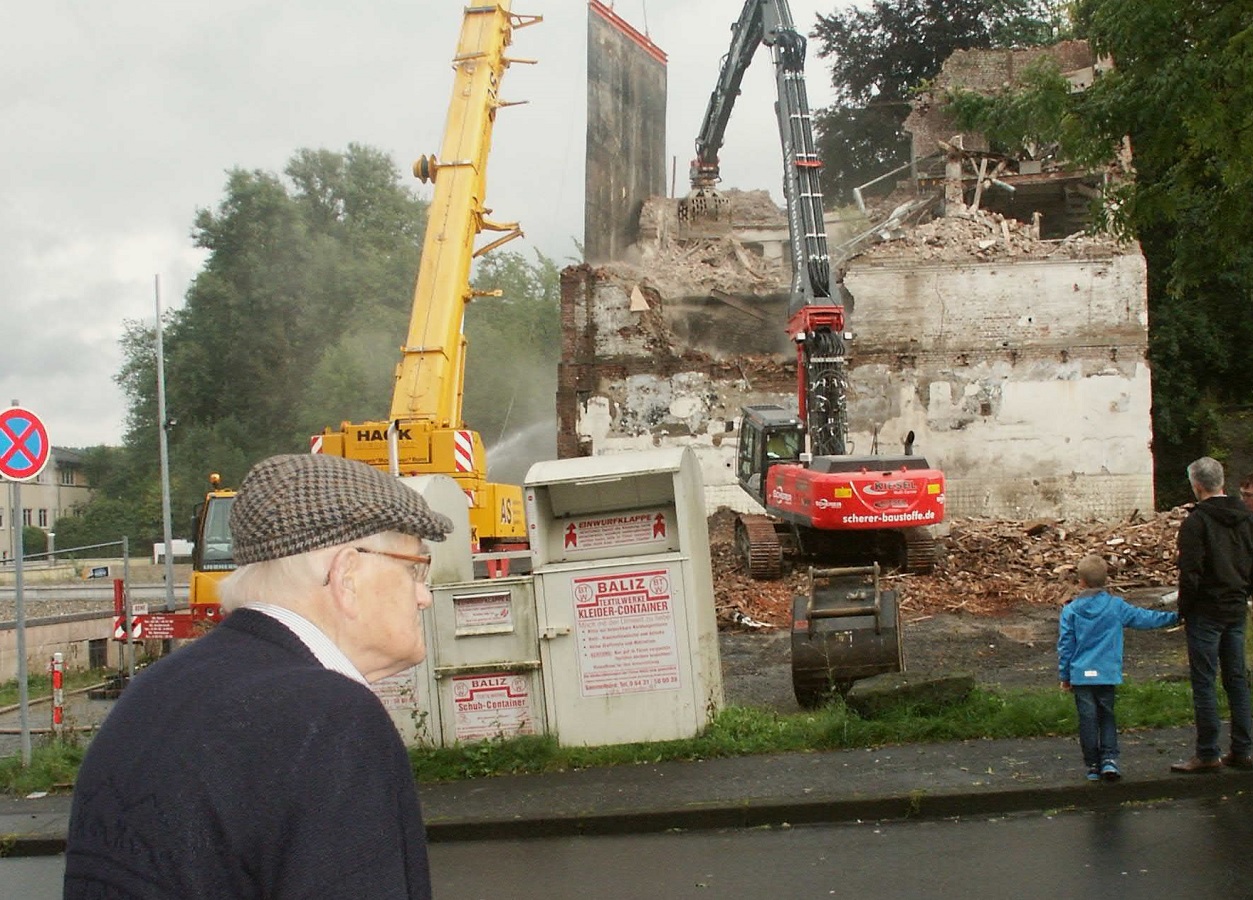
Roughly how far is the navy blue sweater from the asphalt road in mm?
4879

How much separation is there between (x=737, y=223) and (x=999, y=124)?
801 inches

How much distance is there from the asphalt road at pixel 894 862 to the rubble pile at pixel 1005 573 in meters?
10.3

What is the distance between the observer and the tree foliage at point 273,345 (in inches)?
2269

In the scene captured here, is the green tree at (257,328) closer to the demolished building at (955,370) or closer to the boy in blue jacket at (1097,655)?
the demolished building at (955,370)

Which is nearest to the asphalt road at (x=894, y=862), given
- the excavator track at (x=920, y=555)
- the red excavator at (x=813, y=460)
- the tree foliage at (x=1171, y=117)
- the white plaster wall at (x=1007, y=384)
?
the tree foliage at (x=1171, y=117)

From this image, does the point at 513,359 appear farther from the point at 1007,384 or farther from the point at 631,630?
the point at 631,630

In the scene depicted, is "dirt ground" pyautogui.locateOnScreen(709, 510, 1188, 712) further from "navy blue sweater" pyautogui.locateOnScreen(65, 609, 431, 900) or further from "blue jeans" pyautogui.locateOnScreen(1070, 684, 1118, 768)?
"navy blue sweater" pyautogui.locateOnScreen(65, 609, 431, 900)

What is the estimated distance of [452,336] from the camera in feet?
54.7

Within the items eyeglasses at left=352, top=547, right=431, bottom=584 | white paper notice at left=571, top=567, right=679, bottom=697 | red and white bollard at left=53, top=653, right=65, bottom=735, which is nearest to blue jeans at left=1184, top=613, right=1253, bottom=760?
white paper notice at left=571, top=567, right=679, bottom=697

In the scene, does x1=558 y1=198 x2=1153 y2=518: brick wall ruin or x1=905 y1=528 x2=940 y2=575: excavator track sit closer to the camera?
x1=905 y1=528 x2=940 y2=575: excavator track

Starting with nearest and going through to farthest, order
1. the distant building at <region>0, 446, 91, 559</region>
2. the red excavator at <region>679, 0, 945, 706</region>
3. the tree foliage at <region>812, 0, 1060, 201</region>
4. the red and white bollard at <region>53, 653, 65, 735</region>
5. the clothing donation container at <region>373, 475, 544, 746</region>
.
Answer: the clothing donation container at <region>373, 475, 544, 746</region> < the red and white bollard at <region>53, 653, 65, 735</region> < the red excavator at <region>679, 0, 945, 706</region> < the tree foliage at <region>812, 0, 1060, 201</region> < the distant building at <region>0, 446, 91, 559</region>

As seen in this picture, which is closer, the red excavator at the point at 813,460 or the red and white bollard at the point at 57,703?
the red and white bollard at the point at 57,703

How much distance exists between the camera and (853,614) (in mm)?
10516

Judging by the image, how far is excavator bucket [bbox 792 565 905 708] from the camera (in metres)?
10.5
